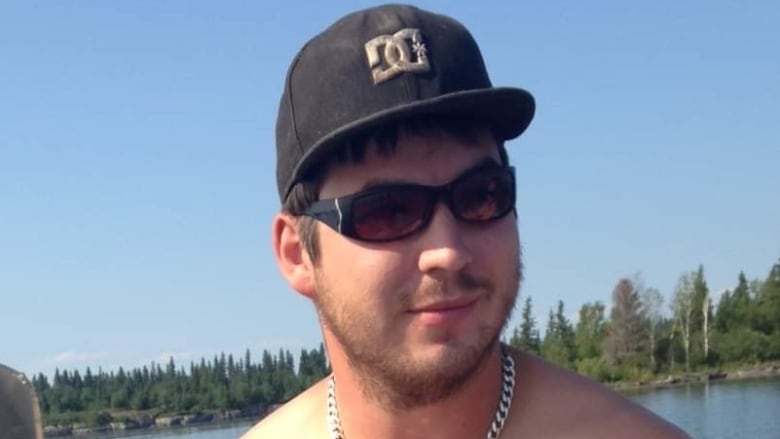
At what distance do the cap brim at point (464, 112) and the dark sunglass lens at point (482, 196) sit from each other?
0.34 feet

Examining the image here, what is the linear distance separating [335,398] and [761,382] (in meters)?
58.9

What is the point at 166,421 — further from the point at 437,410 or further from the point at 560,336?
the point at 437,410

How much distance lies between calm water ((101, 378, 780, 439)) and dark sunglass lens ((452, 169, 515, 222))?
1824 cm

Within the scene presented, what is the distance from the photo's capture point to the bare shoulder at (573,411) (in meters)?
2.84

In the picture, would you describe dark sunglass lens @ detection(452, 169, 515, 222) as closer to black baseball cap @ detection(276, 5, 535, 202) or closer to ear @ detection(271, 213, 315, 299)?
black baseball cap @ detection(276, 5, 535, 202)

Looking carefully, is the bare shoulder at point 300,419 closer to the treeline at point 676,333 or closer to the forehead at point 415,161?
the forehead at point 415,161

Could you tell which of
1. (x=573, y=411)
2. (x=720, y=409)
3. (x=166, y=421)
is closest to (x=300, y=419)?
(x=573, y=411)

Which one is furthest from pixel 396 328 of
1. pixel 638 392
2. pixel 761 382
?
pixel 761 382

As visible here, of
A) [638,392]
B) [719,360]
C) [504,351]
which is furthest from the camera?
[719,360]

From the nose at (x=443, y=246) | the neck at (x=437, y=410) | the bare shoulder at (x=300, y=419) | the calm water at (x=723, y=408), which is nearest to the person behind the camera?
the nose at (x=443, y=246)

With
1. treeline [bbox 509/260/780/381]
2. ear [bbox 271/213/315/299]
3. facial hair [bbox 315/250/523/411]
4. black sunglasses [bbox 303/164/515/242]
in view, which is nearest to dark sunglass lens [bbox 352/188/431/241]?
black sunglasses [bbox 303/164/515/242]

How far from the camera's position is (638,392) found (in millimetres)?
56031

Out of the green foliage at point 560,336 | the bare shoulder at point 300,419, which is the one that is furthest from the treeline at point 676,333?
the bare shoulder at point 300,419

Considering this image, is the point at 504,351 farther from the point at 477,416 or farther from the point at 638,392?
the point at 638,392
